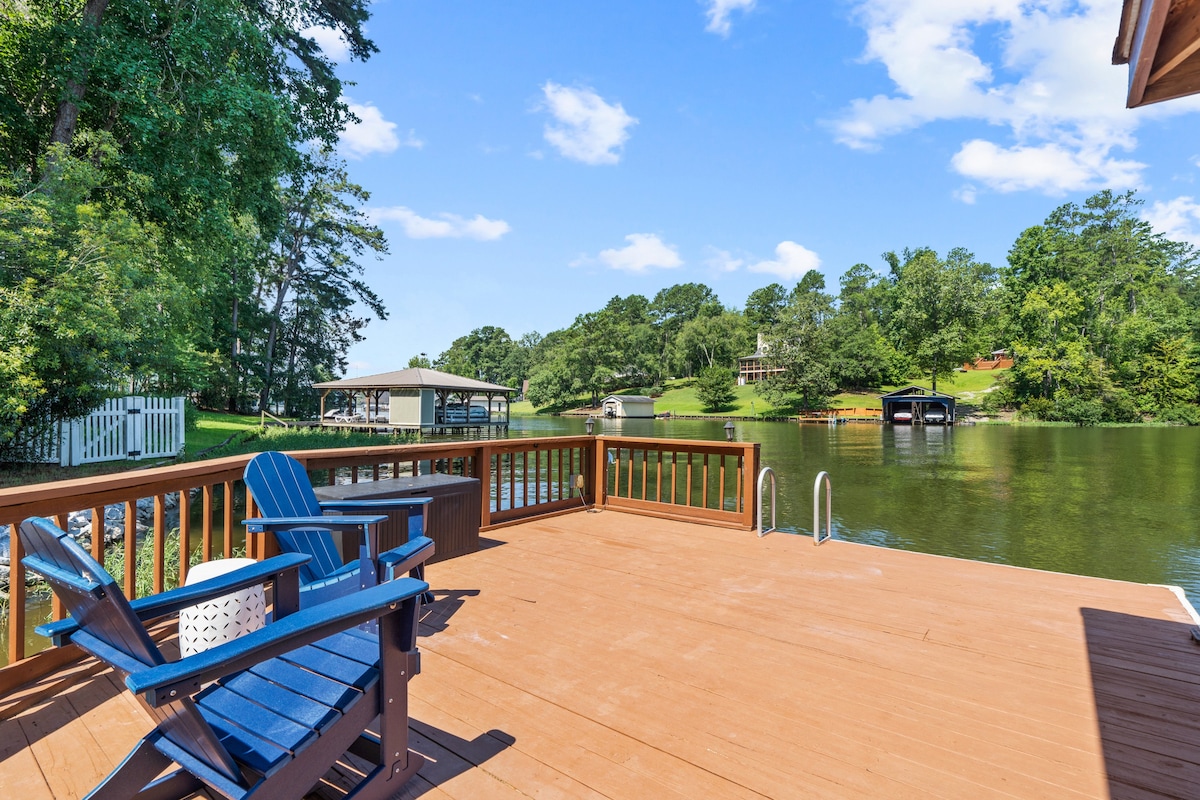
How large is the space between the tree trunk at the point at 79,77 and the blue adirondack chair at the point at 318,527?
28.5ft

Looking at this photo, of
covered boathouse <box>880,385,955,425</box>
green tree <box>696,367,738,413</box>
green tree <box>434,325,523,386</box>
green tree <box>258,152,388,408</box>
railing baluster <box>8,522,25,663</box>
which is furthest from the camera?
green tree <box>434,325,523,386</box>

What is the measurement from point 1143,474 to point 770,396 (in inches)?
1222

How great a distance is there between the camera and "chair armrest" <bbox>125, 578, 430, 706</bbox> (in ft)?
3.20

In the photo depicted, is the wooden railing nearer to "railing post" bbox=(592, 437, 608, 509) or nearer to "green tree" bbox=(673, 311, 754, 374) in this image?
"railing post" bbox=(592, 437, 608, 509)

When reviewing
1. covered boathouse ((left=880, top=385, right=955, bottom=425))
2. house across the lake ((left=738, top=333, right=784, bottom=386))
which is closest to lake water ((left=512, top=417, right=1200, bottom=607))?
covered boathouse ((left=880, top=385, right=955, bottom=425))

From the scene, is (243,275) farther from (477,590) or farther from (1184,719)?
(1184,719)

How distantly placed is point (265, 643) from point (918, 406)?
1711 inches

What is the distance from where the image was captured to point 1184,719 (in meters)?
1.99

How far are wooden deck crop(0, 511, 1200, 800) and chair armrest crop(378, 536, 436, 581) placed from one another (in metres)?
0.50

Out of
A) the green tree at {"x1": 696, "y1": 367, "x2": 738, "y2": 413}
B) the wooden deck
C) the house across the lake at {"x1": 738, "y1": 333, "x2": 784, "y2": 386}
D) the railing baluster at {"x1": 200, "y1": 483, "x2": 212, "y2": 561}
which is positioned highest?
the house across the lake at {"x1": 738, "y1": 333, "x2": 784, "y2": 386}

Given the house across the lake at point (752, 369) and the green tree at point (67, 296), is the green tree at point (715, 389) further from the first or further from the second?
the green tree at point (67, 296)

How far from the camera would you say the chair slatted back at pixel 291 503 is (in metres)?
2.44

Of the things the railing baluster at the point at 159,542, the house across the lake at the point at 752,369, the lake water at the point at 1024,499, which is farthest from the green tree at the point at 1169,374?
the railing baluster at the point at 159,542

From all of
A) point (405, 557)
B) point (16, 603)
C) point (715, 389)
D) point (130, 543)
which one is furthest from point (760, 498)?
point (715, 389)
